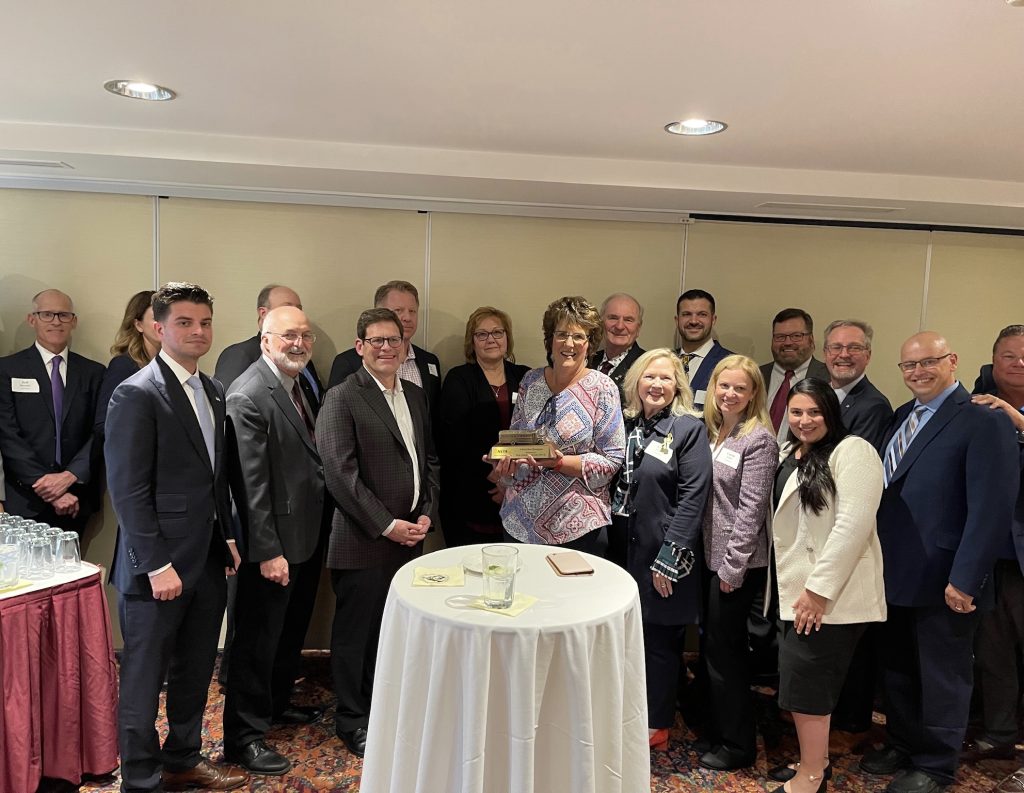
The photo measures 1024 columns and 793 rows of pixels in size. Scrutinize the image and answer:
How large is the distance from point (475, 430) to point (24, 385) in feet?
7.65

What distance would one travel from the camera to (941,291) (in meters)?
4.65

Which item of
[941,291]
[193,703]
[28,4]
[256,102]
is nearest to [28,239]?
[256,102]

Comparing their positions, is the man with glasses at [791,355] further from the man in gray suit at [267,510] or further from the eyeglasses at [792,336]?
the man in gray suit at [267,510]

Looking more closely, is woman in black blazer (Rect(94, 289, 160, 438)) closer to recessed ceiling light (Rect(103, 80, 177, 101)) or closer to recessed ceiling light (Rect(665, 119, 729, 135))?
recessed ceiling light (Rect(103, 80, 177, 101))

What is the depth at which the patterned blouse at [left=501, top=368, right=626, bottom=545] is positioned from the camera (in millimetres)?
3104

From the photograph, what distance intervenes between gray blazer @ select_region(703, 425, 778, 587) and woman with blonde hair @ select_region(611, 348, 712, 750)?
7 centimetres

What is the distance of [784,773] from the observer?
3047mm

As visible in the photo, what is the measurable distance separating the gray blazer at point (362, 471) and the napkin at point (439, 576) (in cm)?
71

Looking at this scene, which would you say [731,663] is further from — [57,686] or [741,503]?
[57,686]

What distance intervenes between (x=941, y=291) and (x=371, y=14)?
13.4ft

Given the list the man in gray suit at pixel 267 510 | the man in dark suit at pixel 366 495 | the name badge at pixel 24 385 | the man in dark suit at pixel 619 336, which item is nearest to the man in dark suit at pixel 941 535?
the man in dark suit at pixel 619 336

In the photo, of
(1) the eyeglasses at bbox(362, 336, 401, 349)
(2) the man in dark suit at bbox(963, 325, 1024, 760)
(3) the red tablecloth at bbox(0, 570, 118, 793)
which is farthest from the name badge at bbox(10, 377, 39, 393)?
(2) the man in dark suit at bbox(963, 325, 1024, 760)

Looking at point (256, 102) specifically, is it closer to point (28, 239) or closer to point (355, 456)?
point (355, 456)

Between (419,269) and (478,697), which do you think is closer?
(478,697)
